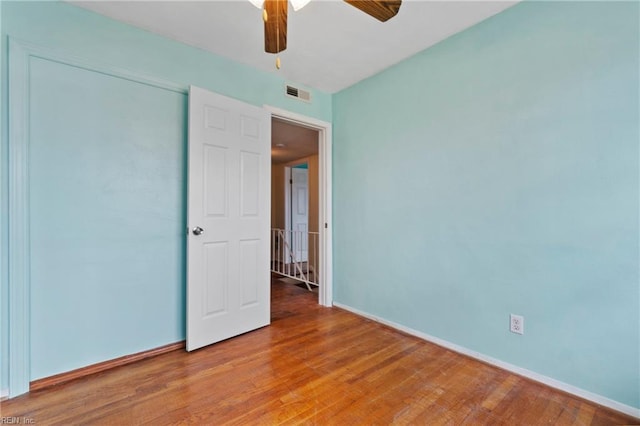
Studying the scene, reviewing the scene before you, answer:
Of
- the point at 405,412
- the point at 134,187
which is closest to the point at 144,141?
the point at 134,187

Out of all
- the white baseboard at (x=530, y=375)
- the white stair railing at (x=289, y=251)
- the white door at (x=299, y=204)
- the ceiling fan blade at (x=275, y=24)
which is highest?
the ceiling fan blade at (x=275, y=24)

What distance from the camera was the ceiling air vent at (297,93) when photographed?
2.95 metres

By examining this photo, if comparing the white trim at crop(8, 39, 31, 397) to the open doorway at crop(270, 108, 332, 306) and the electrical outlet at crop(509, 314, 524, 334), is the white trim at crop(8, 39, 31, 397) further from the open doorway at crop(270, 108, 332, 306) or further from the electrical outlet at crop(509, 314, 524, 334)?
the electrical outlet at crop(509, 314, 524, 334)

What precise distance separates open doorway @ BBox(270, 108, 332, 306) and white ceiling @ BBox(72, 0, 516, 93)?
629 millimetres

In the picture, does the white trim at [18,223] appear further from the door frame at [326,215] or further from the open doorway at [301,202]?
the door frame at [326,215]

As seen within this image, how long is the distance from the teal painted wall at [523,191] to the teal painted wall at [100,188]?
1.87 metres

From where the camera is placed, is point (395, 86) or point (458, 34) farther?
point (395, 86)

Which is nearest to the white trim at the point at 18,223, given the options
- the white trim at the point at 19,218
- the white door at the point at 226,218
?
the white trim at the point at 19,218

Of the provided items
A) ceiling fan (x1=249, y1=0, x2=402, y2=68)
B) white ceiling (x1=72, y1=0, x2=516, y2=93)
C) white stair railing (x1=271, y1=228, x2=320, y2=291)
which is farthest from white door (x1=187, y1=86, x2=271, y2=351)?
white stair railing (x1=271, y1=228, x2=320, y2=291)

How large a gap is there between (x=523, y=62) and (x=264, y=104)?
210 cm

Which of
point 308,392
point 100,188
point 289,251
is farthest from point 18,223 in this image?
point 289,251

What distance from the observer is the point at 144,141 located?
6.97 feet

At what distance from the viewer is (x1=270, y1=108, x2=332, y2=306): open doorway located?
10.8 ft

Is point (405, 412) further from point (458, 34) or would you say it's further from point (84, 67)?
point (84, 67)
